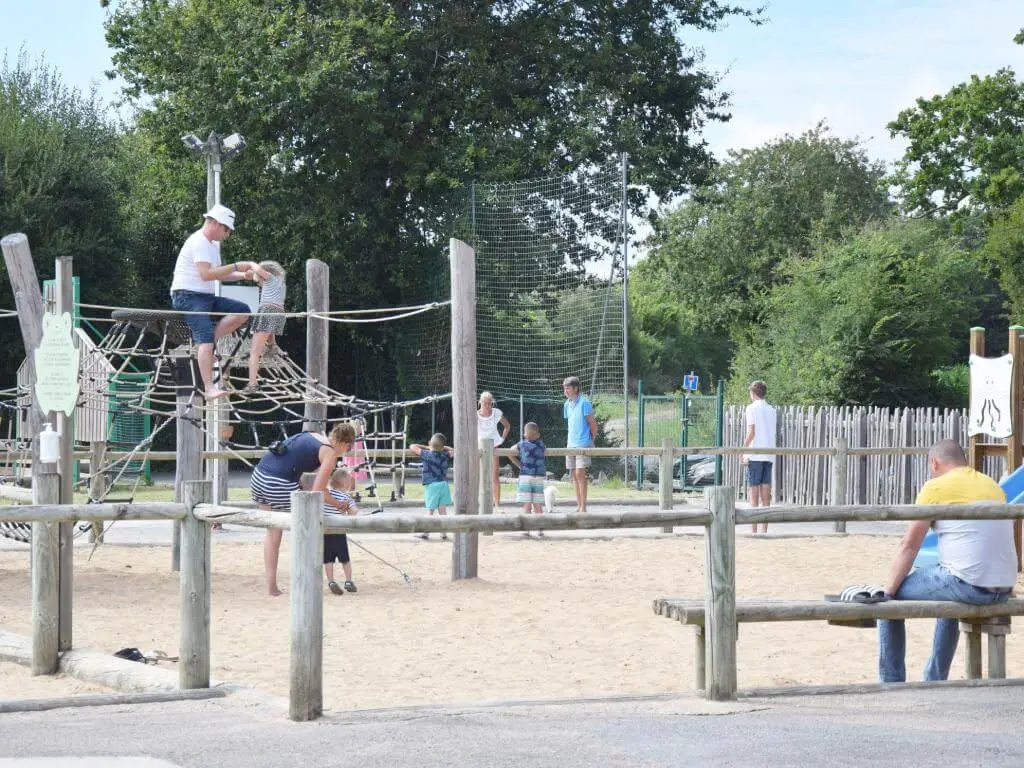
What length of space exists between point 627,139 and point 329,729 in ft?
81.7

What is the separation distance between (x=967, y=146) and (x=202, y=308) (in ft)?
101

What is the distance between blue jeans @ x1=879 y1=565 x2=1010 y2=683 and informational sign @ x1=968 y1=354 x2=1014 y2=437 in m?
5.32

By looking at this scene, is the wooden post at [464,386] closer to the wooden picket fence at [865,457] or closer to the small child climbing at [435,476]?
the small child climbing at [435,476]

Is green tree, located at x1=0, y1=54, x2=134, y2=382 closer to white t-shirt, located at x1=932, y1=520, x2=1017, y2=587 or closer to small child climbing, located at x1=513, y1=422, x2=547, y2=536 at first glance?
small child climbing, located at x1=513, y1=422, x2=547, y2=536

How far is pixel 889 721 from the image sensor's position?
5156mm

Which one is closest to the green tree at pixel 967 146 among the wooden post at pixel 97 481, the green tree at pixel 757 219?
the green tree at pixel 757 219

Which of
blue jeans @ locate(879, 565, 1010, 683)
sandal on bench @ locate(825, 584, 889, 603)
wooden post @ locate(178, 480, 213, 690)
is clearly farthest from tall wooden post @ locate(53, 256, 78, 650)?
blue jeans @ locate(879, 565, 1010, 683)

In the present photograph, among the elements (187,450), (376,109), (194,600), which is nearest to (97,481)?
(187,450)

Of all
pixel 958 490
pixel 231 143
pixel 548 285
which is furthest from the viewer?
pixel 548 285

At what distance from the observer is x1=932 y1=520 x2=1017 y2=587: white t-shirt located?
6215mm

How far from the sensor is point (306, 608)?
17.3 feet

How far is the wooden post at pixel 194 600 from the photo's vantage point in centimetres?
591

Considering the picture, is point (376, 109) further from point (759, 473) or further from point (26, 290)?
point (26, 290)

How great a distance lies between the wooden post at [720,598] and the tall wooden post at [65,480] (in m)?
3.42
